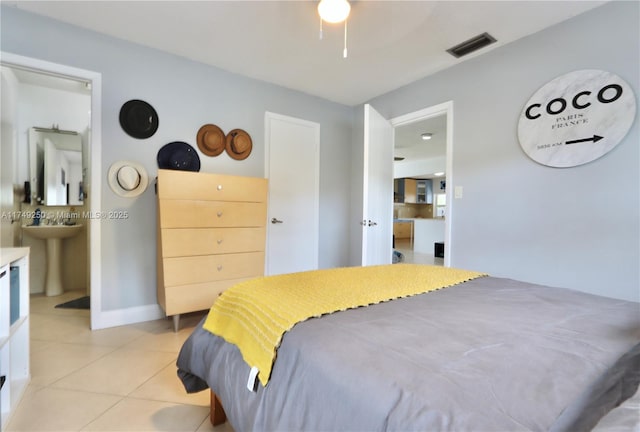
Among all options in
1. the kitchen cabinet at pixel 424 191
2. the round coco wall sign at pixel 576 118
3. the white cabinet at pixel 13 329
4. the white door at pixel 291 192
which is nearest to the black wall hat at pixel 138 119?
the white door at pixel 291 192

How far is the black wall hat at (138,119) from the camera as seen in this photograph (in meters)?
2.52

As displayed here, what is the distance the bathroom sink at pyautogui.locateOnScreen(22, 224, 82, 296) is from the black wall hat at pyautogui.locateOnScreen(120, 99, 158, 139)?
63.3 inches

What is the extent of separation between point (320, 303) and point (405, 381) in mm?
478

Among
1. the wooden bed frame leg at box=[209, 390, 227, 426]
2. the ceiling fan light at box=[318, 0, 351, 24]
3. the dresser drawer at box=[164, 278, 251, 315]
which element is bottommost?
the wooden bed frame leg at box=[209, 390, 227, 426]

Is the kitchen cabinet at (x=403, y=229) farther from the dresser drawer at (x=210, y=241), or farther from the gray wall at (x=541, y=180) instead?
the dresser drawer at (x=210, y=241)

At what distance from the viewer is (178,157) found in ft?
8.96

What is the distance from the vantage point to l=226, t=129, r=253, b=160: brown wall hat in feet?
9.92

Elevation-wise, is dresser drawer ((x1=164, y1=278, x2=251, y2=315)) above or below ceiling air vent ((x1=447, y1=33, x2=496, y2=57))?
below

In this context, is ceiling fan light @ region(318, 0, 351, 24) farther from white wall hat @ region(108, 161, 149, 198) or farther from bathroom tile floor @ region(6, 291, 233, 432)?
bathroom tile floor @ region(6, 291, 233, 432)

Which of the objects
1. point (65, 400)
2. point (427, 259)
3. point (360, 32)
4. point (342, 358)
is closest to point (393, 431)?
point (342, 358)

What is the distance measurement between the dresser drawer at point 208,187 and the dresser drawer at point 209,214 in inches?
1.8

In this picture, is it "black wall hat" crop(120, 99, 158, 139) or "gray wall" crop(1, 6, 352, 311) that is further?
"black wall hat" crop(120, 99, 158, 139)

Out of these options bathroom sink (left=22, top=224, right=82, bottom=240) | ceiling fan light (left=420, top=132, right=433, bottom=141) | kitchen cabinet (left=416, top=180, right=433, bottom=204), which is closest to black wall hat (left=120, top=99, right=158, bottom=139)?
bathroom sink (left=22, top=224, right=82, bottom=240)

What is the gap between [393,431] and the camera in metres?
0.55
